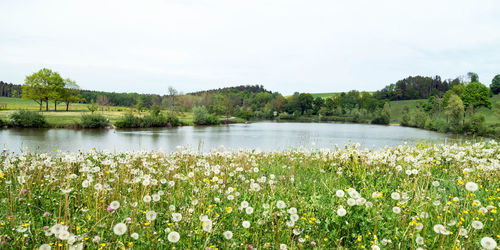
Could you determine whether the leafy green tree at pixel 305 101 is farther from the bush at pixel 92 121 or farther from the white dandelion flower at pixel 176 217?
the white dandelion flower at pixel 176 217

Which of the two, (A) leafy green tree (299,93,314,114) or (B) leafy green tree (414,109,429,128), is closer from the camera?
(B) leafy green tree (414,109,429,128)

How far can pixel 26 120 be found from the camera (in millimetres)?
38906

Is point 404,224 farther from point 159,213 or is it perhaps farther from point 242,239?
point 159,213

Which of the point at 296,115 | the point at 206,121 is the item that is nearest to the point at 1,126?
the point at 206,121

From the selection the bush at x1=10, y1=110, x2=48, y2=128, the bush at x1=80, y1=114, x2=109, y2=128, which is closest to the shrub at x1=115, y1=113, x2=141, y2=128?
the bush at x1=80, y1=114, x2=109, y2=128

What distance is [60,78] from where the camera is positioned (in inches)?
2375

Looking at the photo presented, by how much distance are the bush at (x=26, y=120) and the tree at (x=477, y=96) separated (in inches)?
3909

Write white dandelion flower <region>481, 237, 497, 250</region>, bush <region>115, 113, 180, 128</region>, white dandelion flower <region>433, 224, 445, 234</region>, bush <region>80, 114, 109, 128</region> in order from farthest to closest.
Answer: bush <region>115, 113, 180, 128</region>, bush <region>80, 114, 109, 128</region>, white dandelion flower <region>433, 224, 445, 234</region>, white dandelion flower <region>481, 237, 497, 250</region>

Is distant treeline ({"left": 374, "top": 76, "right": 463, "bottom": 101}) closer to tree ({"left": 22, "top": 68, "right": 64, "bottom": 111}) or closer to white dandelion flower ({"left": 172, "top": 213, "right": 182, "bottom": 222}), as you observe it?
tree ({"left": 22, "top": 68, "right": 64, "bottom": 111})

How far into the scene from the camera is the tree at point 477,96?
71.9 meters

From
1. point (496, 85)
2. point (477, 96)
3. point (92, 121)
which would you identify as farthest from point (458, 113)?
point (92, 121)

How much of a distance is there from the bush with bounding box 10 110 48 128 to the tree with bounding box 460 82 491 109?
9929cm

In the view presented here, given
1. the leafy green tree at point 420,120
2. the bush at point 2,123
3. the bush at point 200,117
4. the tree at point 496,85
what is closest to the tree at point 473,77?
the tree at point 496,85

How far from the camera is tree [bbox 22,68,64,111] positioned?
184 feet
